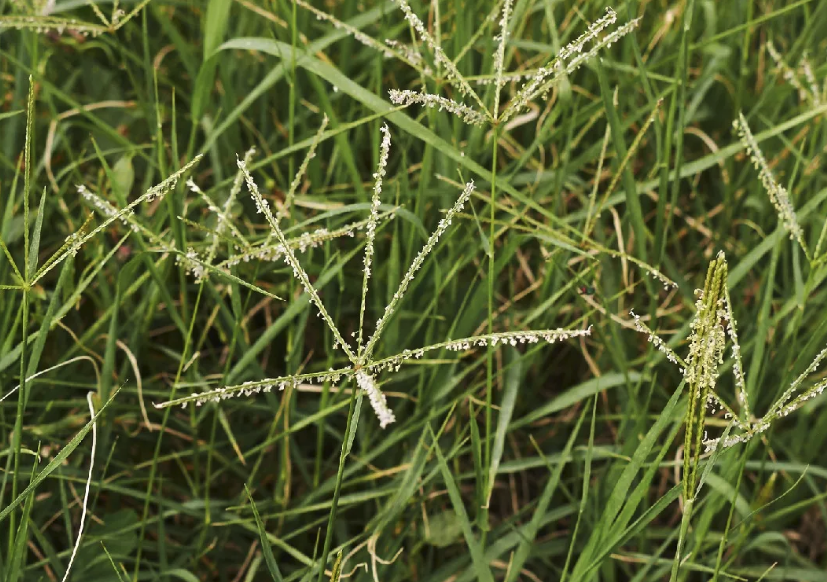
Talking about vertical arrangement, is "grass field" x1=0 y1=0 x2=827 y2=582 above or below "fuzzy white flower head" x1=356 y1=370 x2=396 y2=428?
below

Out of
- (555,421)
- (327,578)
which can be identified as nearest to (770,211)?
(555,421)

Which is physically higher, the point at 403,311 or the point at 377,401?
the point at 377,401

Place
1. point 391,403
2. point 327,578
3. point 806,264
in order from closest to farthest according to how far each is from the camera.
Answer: point 327,578 < point 391,403 < point 806,264

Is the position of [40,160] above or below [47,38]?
below

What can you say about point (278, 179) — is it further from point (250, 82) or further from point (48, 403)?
point (48, 403)

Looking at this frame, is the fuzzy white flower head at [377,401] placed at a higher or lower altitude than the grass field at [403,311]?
higher

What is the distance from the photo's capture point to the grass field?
3.76 feet

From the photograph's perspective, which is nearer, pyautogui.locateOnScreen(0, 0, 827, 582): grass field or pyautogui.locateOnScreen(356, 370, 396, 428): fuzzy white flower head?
pyautogui.locateOnScreen(356, 370, 396, 428): fuzzy white flower head

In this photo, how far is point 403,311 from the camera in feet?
4.15

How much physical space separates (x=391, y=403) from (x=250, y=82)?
630 millimetres

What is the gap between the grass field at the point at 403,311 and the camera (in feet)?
3.76

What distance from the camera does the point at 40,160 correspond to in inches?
57.9

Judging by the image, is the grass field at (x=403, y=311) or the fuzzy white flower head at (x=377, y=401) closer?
the fuzzy white flower head at (x=377, y=401)

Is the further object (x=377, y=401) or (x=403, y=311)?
(x=403, y=311)
